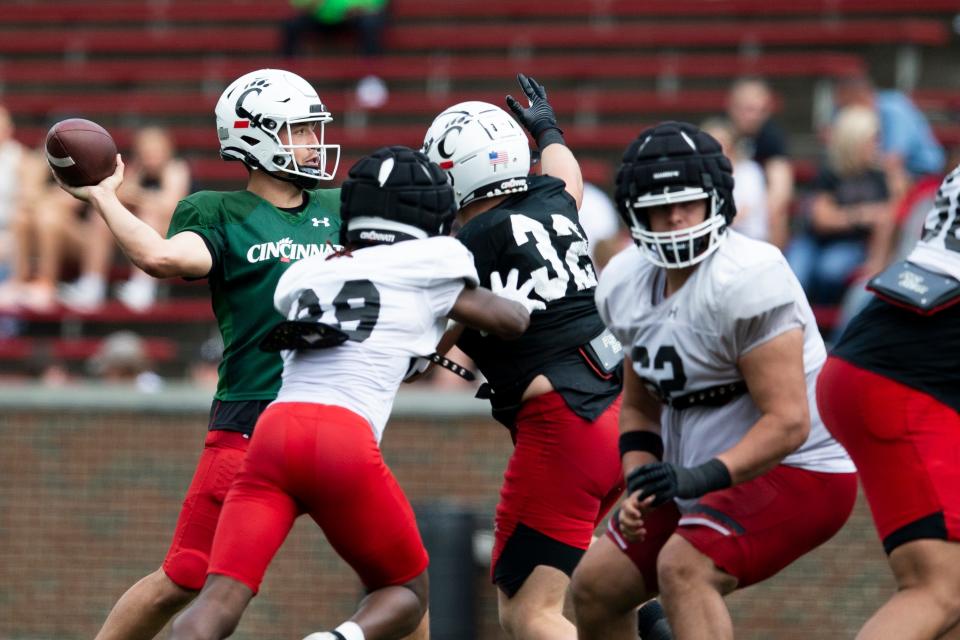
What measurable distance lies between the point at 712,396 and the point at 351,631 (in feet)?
4.17

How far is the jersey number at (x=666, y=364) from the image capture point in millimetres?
4441

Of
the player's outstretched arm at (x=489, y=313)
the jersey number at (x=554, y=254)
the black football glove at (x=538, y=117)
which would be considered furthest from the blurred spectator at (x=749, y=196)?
the player's outstretched arm at (x=489, y=313)

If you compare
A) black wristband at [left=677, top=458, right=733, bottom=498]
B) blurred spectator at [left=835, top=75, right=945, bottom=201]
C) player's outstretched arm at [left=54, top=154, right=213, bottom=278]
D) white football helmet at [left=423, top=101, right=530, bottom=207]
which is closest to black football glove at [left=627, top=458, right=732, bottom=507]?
black wristband at [left=677, top=458, right=733, bottom=498]

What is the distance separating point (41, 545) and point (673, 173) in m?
5.81

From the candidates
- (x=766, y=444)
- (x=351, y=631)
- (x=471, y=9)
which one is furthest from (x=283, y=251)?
(x=471, y=9)

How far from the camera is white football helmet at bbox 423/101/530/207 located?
17.5 ft

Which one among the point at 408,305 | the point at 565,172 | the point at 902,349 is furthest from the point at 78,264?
the point at 902,349

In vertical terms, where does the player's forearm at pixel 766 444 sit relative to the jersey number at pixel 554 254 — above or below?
below

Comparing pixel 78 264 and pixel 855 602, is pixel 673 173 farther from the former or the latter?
pixel 78 264

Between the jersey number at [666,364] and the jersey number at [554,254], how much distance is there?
0.79 metres

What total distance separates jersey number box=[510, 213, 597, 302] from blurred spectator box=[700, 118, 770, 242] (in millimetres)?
4402

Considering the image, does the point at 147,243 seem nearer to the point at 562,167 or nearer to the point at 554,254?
the point at 554,254

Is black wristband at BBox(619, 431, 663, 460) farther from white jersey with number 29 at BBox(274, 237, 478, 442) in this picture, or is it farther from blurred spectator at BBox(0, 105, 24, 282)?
blurred spectator at BBox(0, 105, 24, 282)

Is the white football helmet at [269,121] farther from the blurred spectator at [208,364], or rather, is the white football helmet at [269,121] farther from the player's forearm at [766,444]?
the blurred spectator at [208,364]
